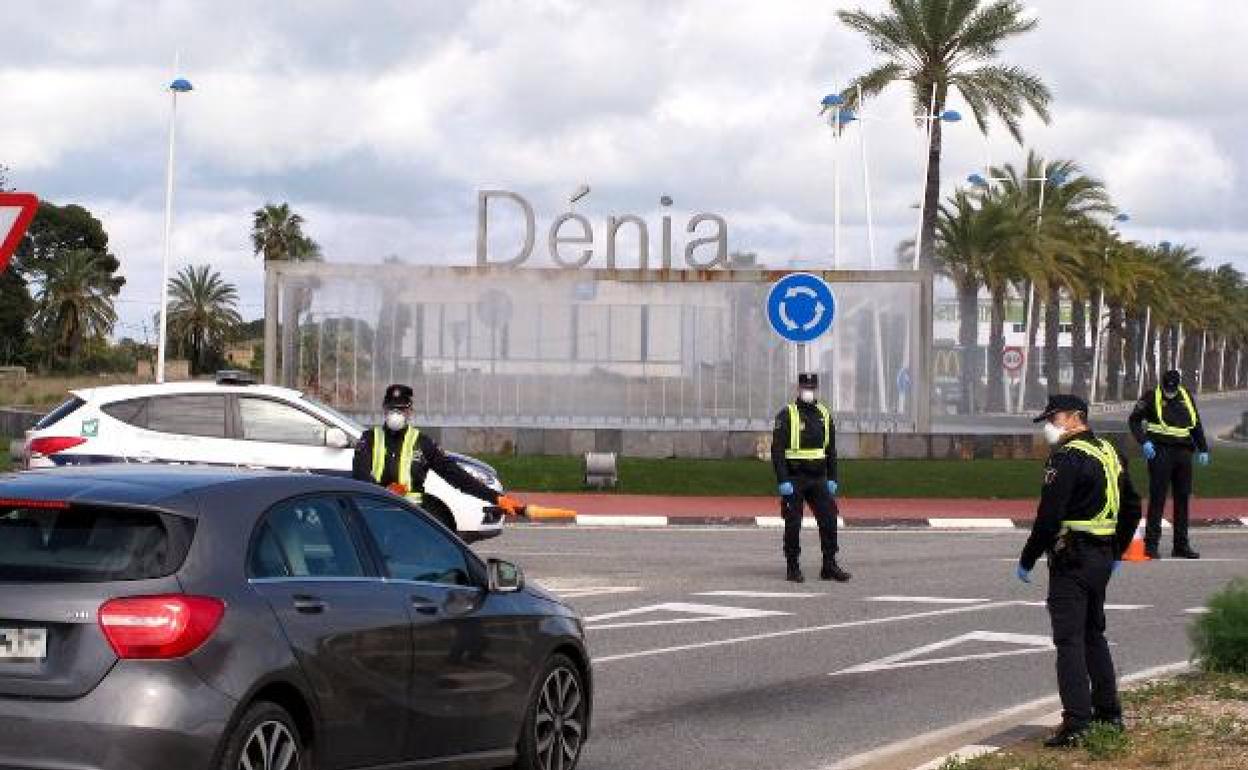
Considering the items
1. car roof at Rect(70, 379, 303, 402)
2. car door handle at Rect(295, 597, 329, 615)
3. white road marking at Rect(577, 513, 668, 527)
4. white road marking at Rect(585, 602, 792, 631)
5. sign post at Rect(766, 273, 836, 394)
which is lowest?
white road marking at Rect(585, 602, 792, 631)

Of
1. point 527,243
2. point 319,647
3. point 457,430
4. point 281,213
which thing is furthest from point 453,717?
point 281,213

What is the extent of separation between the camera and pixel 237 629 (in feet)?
22.6

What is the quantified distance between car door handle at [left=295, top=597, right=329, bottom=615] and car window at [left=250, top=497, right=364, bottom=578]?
112 millimetres

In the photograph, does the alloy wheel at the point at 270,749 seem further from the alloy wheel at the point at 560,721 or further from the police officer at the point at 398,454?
the police officer at the point at 398,454

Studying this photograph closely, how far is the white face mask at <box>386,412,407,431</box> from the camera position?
14000mm

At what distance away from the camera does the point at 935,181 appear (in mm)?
56562

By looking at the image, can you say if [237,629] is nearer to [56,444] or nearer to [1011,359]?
[56,444]

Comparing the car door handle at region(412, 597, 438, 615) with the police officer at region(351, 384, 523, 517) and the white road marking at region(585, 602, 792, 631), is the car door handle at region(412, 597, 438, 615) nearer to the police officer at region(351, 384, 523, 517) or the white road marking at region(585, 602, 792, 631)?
the police officer at region(351, 384, 523, 517)

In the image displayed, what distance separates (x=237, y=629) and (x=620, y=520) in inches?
729

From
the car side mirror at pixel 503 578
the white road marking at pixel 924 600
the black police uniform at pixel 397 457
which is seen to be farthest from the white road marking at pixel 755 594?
the car side mirror at pixel 503 578

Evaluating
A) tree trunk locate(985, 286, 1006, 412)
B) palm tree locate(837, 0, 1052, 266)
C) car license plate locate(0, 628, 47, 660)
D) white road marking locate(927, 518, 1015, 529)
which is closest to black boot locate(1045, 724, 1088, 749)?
car license plate locate(0, 628, 47, 660)

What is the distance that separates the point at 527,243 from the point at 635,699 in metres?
27.4

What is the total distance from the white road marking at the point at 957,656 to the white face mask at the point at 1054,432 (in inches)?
122

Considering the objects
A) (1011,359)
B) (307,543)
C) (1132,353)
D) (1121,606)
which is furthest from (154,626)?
(1132,353)
